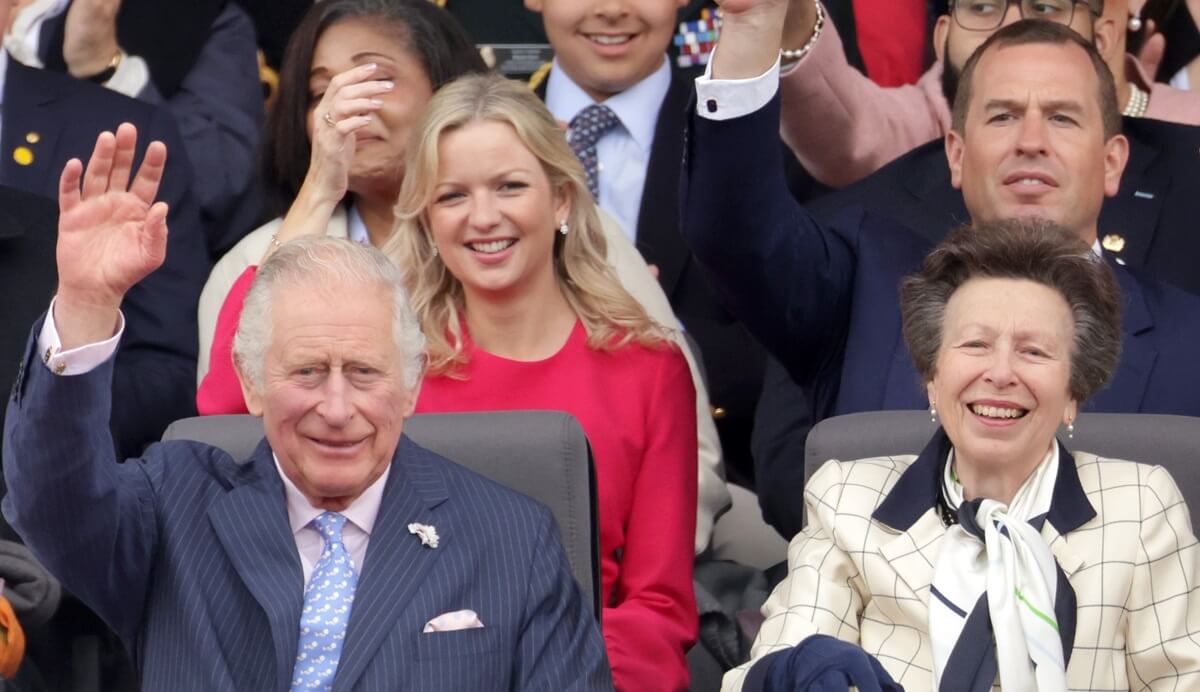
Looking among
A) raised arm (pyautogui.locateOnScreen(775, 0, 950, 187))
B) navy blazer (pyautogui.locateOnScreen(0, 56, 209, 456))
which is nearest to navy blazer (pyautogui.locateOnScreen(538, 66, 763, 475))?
raised arm (pyautogui.locateOnScreen(775, 0, 950, 187))

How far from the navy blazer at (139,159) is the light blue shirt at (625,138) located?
0.82 m

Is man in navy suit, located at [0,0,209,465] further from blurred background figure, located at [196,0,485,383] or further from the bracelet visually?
the bracelet

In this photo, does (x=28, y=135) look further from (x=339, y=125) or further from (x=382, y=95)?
(x=339, y=125)

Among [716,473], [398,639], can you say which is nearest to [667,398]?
[716,473]

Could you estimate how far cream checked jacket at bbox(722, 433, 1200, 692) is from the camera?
9.38ft

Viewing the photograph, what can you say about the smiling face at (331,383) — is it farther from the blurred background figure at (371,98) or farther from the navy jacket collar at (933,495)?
the blurred background figure at (371,98)

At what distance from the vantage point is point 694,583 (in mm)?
3611

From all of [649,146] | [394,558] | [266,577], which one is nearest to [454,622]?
[394,558]

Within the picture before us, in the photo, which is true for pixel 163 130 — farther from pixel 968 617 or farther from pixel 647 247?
pixel 968 617

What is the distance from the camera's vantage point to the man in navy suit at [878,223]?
3.34m

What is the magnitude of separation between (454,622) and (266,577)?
252 millimetres

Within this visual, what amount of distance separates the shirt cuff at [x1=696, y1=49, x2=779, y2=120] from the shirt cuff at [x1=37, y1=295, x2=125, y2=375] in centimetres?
110

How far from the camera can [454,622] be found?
2.78 m

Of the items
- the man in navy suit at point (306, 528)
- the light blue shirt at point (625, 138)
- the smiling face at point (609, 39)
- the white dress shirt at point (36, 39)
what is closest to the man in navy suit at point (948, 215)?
the light blue shirt at point (625, 138)
